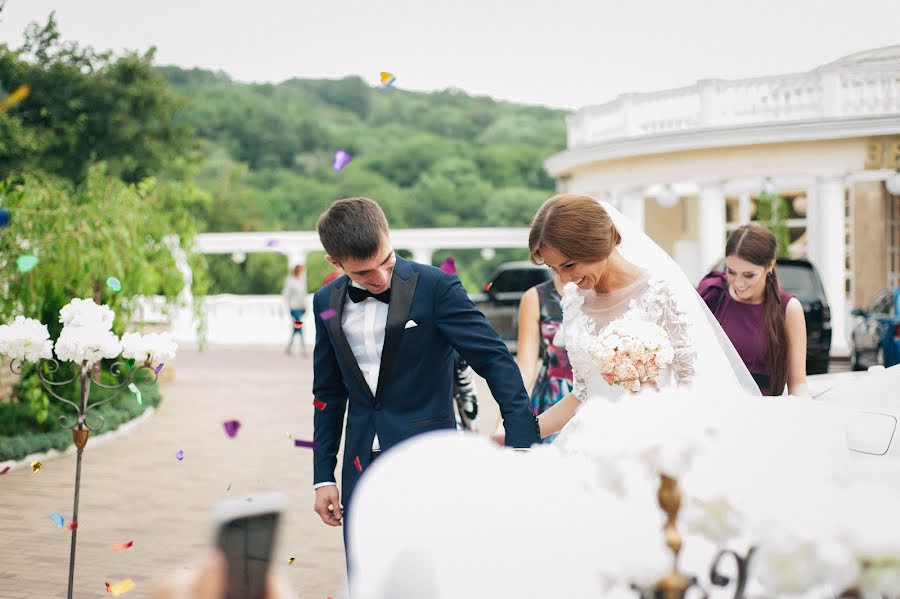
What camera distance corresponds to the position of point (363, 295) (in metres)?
3.70

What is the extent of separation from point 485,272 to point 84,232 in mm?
48319

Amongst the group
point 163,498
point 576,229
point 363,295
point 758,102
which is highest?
point 758,102

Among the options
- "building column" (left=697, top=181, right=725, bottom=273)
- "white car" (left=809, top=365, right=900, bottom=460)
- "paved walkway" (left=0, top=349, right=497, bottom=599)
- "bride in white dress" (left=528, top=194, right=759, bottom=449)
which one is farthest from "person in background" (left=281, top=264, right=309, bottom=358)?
"bride in white dress" (left=528, top=194, right=759, bottom=449)

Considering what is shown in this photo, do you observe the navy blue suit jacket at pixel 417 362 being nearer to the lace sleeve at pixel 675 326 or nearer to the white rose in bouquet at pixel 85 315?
the lace sleeve at pixel 675 326

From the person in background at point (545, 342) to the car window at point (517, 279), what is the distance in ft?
Answer: 54.1

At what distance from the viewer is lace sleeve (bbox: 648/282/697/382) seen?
13.4 ft

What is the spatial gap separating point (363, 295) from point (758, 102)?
19.5 metres

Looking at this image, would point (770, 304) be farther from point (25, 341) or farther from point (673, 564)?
point (673, 564)

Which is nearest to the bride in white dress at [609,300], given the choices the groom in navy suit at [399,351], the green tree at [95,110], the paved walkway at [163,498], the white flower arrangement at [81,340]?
the groom in navy suit at [399,351]

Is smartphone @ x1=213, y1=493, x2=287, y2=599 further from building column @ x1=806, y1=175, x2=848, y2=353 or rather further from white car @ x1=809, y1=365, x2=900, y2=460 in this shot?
building column @ x1=806, y1=175, x2=848, y2=353

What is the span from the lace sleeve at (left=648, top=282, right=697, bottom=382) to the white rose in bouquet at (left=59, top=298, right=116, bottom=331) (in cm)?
276

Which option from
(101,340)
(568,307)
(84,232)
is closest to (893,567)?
(568,307)

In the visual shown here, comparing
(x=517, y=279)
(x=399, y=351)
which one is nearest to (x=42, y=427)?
(x=399, y=351)

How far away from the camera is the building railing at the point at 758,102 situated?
20.4 metres
